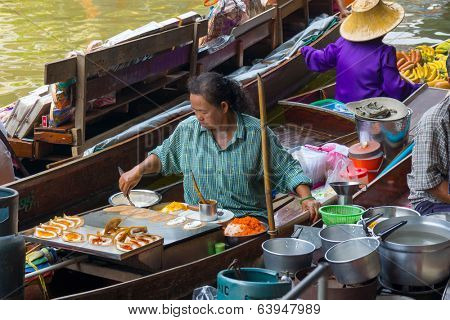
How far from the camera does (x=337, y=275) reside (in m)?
3.15

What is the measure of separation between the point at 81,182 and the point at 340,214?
2.36 meters

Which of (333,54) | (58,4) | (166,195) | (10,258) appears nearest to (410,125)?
(333,54)

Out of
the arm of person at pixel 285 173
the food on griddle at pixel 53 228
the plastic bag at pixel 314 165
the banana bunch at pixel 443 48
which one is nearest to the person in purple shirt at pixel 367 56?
the plastic bag at pixel 314 165

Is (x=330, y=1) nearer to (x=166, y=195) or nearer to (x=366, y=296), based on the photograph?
(x=166, y=195)

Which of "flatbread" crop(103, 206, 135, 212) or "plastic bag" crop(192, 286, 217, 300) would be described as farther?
"flatbread" crop(103, 206, 135, 212)

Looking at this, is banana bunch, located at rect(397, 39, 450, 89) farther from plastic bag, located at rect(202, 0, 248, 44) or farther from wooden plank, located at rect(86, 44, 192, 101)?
Result: wooden plank, located at rect(86, 44, 192, 101)

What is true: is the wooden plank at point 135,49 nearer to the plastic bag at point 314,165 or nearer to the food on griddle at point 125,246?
the plastic bag at point 314,165

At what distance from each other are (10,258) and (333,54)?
13.7ft

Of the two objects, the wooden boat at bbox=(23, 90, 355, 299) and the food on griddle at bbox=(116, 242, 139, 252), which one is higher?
Answer: the food on griddle at bbox=(116, 242, 139, 252)

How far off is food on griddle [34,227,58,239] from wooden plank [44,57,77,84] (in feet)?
6.62

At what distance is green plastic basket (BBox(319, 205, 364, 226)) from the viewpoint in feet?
13.4

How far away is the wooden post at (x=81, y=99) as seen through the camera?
614 cm

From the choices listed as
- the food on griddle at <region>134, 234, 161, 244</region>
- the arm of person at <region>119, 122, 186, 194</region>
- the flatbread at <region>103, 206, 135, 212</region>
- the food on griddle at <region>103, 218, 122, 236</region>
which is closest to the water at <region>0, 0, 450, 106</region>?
the arm of person at <region>119, 122, 186, 194</region>

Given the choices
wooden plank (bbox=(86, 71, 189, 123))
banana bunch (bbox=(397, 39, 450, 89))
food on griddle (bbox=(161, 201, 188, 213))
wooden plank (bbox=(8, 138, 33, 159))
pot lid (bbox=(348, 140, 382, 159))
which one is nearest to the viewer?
food on griddle (bbox=(161, 201, 188, 213))
